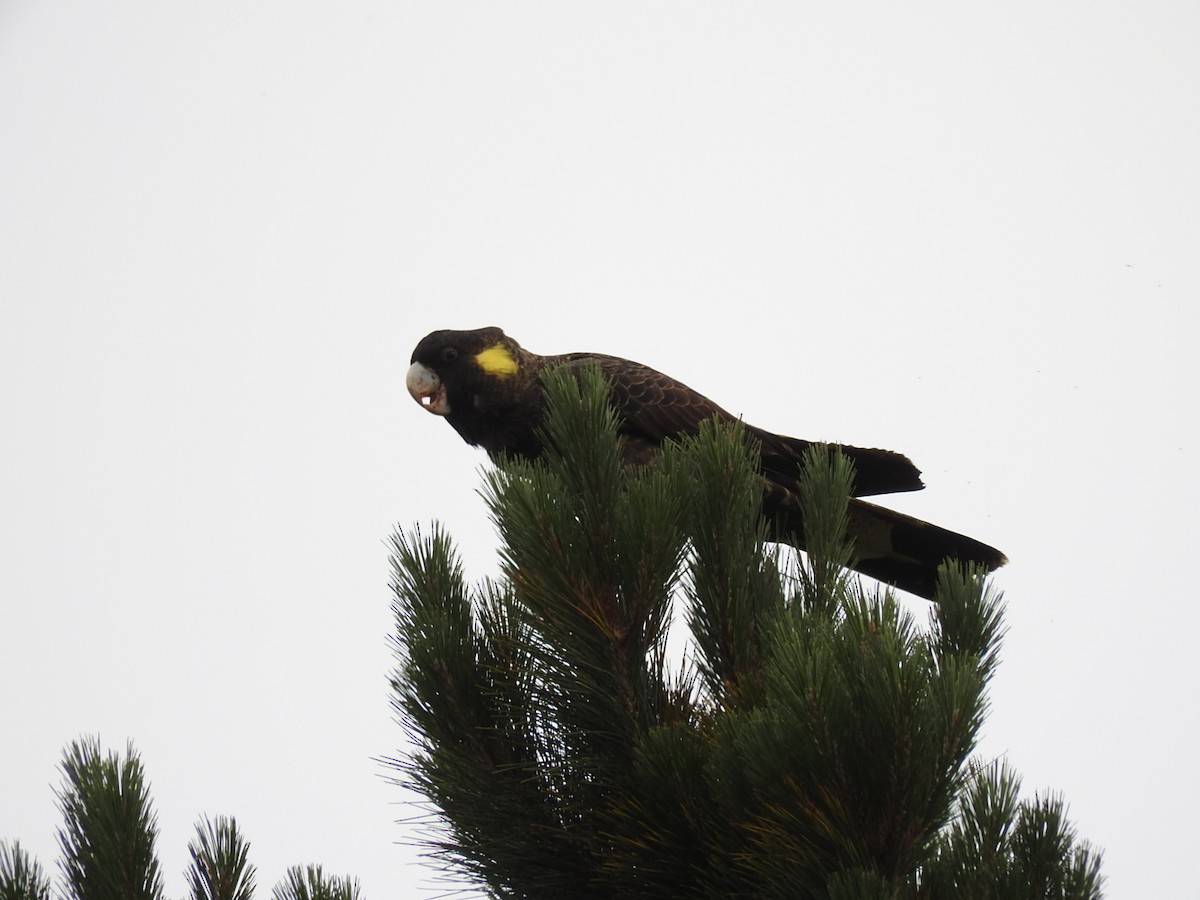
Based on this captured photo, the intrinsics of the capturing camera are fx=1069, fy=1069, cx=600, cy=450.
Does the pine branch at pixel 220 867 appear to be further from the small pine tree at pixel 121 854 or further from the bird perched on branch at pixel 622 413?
the bird perched on branch at pixel 622 413

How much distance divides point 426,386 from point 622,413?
1106 millimetres

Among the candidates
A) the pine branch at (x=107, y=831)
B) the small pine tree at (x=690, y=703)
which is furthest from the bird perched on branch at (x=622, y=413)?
the pine branch at (x=107, y=831)

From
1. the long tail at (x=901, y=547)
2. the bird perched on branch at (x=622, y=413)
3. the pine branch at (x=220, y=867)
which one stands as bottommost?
the pine branch at (x=220, y=867)

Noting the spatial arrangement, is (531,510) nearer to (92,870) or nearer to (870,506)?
(92,870)

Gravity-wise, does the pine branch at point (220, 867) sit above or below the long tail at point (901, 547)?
below

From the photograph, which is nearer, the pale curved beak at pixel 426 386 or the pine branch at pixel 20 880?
the pine branch at pixel 20 880

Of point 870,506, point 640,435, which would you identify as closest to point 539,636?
point 870,506

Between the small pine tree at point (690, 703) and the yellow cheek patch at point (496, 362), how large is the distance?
8.07 feet

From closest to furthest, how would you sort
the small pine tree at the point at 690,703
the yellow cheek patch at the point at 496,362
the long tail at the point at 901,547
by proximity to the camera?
the small pine tree at the point at 690,703 < the long tail at the point at 901,547 < the yellow cheek patch at the point at 496,362

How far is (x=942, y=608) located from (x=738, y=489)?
66 centimetres

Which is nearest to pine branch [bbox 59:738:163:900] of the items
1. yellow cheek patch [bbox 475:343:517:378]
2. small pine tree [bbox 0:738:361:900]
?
small pine tree [bbox 0:738:361:900]

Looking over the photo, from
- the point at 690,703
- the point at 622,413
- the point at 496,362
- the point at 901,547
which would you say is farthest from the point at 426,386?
the point at 690,703

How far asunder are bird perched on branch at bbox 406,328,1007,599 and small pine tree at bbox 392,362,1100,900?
188cm

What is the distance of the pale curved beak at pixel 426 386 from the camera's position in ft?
19.1
